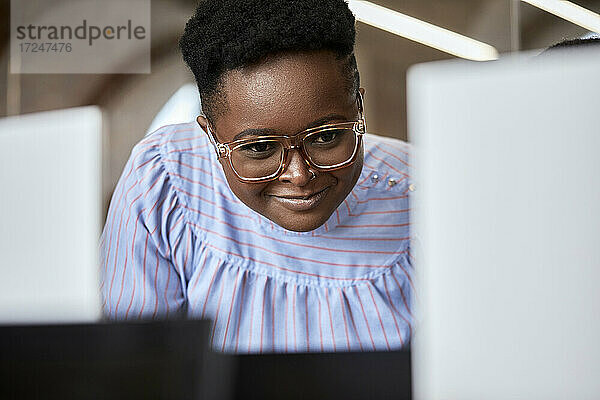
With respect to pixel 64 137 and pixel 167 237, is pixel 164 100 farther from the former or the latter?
pixel 64 137

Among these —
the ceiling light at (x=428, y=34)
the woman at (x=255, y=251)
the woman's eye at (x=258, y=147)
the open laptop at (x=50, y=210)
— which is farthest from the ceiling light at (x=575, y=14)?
the open laptop at (x=50, y=210)

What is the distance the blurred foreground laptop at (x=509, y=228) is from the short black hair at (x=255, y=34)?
472 millimetres

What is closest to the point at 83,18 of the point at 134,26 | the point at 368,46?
the point at 134,26

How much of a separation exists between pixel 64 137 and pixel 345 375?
16cm

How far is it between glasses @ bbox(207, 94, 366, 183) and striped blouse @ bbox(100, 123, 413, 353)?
5.7 inches

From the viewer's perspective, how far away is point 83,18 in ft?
4.69

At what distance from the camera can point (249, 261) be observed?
0.90m

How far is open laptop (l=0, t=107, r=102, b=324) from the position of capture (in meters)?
0.29

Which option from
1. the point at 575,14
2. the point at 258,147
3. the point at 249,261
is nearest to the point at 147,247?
the point at 249,261

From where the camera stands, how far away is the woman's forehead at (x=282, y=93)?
2.31ft

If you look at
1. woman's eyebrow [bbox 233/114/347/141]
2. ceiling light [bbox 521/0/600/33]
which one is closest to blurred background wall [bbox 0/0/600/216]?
ceiling light [bbox 521/0/600/33]

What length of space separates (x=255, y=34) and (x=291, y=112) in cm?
8

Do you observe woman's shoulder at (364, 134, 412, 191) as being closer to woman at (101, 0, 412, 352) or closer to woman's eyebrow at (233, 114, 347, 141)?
woman at (101, 0, 412, 352)

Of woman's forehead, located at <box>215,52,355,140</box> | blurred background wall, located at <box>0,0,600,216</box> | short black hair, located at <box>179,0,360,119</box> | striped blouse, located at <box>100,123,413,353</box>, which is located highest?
blurred background wall, located at <box>0,0,600,216</box>
